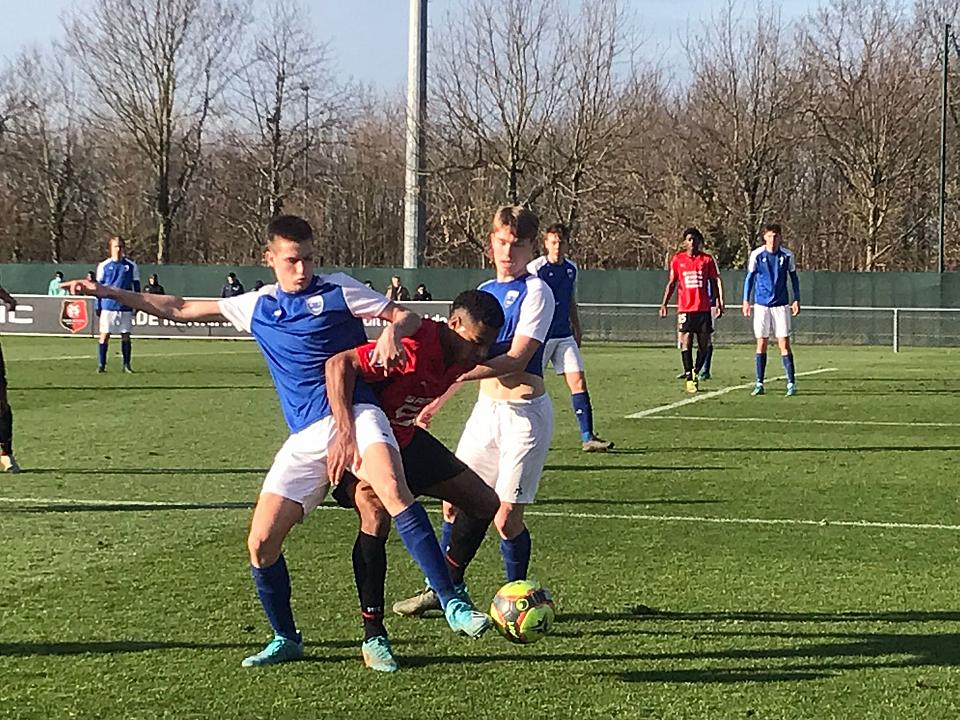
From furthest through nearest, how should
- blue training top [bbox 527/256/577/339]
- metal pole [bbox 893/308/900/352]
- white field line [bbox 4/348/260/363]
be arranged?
1. metal pole [bbox 893/308/900/352]
2. white field line [bbox 4/348/260/363]
3. blue training top [bbox 527/256/577/339]

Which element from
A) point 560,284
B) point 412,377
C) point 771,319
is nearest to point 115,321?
point 771,319

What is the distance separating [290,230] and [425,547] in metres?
1.36

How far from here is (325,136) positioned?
60.3 m

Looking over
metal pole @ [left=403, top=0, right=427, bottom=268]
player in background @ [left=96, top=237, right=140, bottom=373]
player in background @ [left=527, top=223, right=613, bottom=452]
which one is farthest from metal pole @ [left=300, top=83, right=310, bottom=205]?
player in background @ [left=527, top=223, right=613, bottom=452]

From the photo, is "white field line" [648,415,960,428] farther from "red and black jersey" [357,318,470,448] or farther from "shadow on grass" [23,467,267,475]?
"red and black jersey" [357,318,470,448]

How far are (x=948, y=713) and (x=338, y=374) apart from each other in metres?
2.49

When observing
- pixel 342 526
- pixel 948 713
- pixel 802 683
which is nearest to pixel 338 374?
pixel 802 683

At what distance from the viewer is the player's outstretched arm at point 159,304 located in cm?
603

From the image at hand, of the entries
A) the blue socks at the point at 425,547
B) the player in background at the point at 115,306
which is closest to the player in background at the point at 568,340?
the blue socks at the point at 425,547

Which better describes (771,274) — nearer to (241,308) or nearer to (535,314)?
(535,314)

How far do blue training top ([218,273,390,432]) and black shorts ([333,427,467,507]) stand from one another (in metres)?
0.32

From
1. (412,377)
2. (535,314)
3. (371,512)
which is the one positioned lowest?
(371,512)

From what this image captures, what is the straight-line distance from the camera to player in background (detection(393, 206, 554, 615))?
648 cm

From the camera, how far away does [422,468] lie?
19.3 ft
